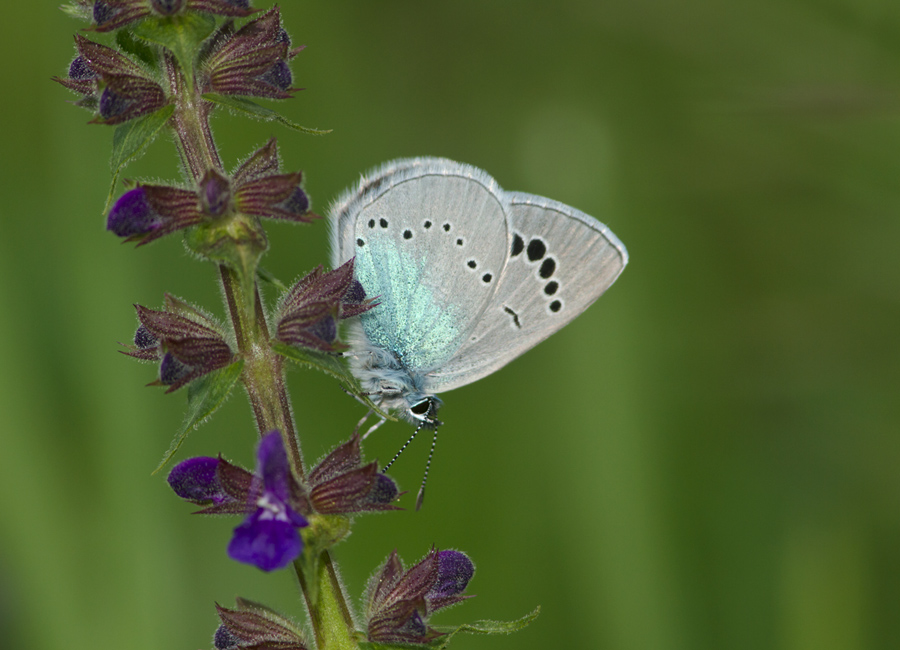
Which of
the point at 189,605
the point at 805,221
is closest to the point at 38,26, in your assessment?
the point at 189,605

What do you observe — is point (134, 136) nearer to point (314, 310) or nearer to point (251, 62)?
point (251, 62)

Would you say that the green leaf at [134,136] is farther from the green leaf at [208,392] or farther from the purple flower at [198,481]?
the purple flower at [198,481]

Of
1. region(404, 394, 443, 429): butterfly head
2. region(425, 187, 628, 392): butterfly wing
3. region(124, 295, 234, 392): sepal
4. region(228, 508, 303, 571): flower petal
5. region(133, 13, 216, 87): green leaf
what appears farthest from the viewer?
region(425, 187, 628, 392): butterfly wing

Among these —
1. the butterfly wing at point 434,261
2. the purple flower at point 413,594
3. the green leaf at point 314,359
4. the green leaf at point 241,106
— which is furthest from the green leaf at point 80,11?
the purple flower at point 413,594

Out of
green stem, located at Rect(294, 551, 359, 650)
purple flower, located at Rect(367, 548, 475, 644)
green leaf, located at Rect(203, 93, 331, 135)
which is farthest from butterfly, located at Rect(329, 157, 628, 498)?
green stem, located at Rect(294, 551, 359, 650)

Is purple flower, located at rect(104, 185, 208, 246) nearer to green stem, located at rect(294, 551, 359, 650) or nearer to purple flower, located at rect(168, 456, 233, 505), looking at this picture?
purple flower, located at rect(168, 456, 233, 505)
